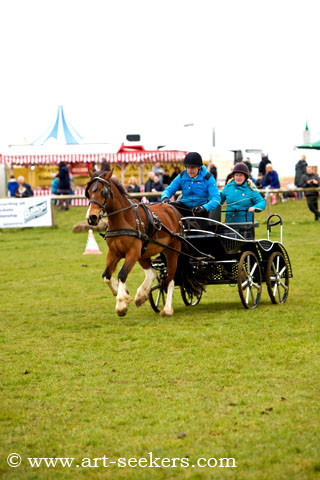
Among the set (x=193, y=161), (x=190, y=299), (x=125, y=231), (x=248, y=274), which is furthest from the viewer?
(x=190, y=299)

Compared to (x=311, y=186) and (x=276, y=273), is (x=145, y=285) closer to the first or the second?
(x=276, y=273)

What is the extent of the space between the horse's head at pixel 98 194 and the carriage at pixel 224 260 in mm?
1369

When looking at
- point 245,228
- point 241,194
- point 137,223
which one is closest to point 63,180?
point 241,194

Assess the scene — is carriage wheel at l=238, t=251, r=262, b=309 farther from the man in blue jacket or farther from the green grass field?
the man in blue jacket

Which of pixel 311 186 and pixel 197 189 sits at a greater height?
pixel 197 189

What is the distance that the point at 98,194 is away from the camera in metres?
9.64

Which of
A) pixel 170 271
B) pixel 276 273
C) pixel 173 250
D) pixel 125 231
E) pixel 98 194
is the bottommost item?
pixel 276 273

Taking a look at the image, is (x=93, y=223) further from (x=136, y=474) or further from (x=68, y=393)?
(x=136, y=474)

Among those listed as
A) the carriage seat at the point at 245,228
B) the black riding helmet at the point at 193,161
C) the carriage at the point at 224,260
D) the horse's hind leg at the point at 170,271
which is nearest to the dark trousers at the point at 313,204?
the carriage at the point at 224,260

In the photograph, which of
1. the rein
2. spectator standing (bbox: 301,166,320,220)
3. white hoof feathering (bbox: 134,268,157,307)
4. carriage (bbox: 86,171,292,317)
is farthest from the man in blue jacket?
spectator standing (bbox: 301,166,320,220)

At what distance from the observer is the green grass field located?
4984 mm

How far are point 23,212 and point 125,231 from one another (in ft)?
54.5

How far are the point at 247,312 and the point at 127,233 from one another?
1933mm

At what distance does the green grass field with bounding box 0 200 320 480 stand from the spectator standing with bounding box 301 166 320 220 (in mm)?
13896
